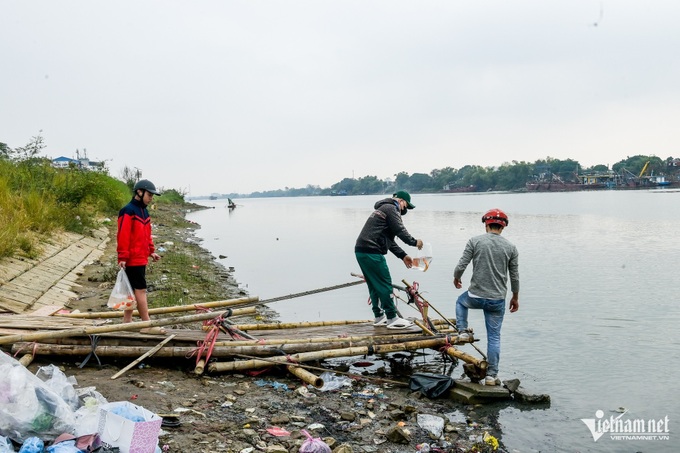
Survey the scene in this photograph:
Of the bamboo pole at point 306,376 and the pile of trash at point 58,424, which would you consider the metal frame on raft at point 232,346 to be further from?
the pile of trash at point 58,424

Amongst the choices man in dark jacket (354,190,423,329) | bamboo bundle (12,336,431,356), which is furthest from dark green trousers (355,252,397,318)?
bamboo bundle (12,336,431,356)

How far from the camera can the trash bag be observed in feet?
23.4

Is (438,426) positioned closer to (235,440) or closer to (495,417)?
(495,417)

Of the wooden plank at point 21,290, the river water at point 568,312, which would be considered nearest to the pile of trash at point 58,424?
the river water at point 568,312

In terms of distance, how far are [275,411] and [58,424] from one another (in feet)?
7.59

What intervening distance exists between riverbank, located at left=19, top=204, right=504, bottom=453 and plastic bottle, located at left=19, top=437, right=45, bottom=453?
99 cm

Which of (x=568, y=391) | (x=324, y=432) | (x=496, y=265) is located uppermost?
(x=496, y=265)

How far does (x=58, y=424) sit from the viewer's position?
429cm

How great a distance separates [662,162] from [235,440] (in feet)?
459

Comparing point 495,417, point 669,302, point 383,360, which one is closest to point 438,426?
point 495,417

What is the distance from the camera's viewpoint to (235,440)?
5.05 m

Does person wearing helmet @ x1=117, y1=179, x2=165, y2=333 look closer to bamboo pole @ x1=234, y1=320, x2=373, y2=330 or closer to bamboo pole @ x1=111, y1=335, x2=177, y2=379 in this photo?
bamboo pole @ x1=111, y1=335, x2=177, y2=379

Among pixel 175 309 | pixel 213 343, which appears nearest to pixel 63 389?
pixel 213 343

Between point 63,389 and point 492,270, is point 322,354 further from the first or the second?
point 63,389
